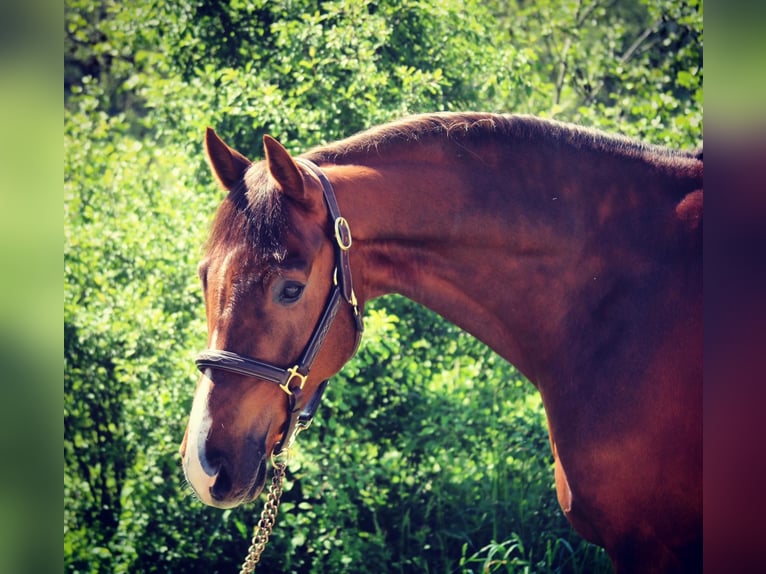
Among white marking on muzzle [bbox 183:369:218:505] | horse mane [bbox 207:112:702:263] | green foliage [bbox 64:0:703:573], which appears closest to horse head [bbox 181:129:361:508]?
white marking on muzzle [bbox 183:369:218:505]

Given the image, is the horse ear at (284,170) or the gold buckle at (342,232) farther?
the gold buckle at (342,232)

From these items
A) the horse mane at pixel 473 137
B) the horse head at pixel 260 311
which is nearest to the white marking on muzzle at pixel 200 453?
the horse head at pixel 260 311

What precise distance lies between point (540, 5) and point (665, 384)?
8.58 feet

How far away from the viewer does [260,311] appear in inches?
80.8

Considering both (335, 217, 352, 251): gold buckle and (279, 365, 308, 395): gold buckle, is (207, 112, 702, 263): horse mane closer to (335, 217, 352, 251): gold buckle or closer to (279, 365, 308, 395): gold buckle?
(335, 217, 352, 251): gold buckle

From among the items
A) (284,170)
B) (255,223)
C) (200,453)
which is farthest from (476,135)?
(200,453)

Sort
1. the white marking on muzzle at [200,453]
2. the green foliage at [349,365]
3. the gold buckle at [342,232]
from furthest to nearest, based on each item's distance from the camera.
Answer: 1. the green foliage at [349,365]
2. the gold buckle at [342,232]
3. the white marking on muzzle at [200,453]

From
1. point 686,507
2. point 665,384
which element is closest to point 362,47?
point 665,384

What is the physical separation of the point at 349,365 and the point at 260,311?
5.00ft

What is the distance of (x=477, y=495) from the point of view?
375 centimetres

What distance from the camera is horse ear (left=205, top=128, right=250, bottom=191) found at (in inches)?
86.4

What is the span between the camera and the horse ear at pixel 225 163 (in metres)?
2.20

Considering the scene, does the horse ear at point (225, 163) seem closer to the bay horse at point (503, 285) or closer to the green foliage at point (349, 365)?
the bay horse at point (503, 285)
